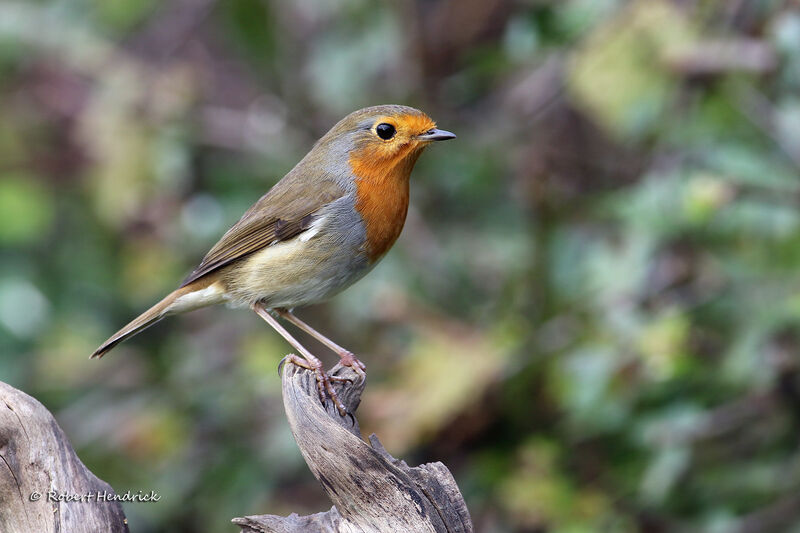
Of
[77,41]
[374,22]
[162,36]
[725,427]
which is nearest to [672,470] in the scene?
[725,427]

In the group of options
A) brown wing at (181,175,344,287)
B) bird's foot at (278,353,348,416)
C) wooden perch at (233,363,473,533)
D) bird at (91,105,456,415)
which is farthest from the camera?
brown wing at (181,175,344,287)

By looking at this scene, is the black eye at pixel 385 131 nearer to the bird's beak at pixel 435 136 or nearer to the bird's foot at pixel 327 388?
the bird's beak at pixel 435 136

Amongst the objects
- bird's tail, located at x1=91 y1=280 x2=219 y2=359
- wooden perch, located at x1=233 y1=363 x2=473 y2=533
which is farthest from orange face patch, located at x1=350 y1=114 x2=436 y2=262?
wooden perch, located at x1=233 y1=363 x2=473 y2=533

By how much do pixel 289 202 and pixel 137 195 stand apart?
75.3 inches

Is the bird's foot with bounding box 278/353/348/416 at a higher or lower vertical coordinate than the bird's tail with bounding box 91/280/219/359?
lower

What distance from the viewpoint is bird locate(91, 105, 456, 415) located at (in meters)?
3.63

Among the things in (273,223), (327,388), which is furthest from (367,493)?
(273,223)

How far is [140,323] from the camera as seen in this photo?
3762mm

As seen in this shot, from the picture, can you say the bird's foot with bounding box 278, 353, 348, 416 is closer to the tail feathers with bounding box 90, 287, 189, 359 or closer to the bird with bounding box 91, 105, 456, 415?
the bird with bounding box 91, 105, 456, 415

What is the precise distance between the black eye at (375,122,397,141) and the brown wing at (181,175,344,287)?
25 centimetres

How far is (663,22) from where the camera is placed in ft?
14.9

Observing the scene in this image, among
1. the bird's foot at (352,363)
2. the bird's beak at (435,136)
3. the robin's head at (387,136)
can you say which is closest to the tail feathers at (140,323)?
the bird's foot at (352,363)

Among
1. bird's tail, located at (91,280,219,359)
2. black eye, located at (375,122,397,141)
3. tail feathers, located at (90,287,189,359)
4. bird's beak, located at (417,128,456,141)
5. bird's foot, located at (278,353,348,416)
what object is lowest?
bird's foot, located at (278,353,348,416)

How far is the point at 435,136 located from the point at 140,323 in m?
1.29
